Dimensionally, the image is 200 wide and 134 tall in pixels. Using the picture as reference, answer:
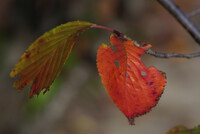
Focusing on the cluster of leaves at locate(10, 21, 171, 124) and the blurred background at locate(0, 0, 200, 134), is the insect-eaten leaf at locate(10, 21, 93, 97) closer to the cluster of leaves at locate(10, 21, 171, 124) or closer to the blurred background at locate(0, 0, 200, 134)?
the cluster of leaves at locate(10, 21, 171, 124)

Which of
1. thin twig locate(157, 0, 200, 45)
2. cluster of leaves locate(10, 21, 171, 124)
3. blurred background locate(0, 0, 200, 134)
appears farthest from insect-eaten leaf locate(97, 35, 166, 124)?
blurred background locate(0, 0, 200, 134)

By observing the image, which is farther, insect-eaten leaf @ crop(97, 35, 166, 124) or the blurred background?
the blurred background

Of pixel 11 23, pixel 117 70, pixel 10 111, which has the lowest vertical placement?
pixel 117 70

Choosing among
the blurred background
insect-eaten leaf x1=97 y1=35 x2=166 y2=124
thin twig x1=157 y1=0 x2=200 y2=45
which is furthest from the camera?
the blurred background

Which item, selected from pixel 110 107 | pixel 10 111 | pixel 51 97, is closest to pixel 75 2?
pixel 51 97

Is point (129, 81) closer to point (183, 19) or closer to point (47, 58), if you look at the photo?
point (47, 58)

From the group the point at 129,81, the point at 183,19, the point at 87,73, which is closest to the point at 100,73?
the point at 129,81

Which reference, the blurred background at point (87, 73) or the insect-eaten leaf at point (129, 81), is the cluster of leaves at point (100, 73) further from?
the blurred background at point (87, 73)

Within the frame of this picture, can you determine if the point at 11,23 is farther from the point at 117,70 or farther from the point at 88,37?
the point at 117,70
